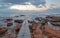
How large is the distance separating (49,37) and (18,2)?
4227 mm

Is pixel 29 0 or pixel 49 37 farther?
pixel 29 0

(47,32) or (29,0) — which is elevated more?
(29,0)

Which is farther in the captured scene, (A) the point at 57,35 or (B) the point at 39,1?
(B) the point at 39,1

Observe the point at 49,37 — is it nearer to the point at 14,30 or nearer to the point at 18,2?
the point at 14,30

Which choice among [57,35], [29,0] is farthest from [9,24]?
[29,0]

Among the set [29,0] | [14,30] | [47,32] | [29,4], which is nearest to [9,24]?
[14,30]

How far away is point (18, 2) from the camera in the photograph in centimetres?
676

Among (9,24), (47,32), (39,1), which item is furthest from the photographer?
(39,1)

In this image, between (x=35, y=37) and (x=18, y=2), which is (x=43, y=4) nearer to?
(x=18, y=2)

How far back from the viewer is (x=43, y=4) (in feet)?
21.3

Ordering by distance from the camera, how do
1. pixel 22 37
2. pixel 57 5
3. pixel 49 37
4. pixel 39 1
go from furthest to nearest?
1. pixel 39 1
2. pixel 57 5
3. pixel 49 37
4. pixel 22 37

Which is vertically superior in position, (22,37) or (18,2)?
(18,2)

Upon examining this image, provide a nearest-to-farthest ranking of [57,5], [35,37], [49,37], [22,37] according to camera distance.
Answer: [22,37], [35,37], [49,37], [57,5]

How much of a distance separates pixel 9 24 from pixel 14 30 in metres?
0.41
